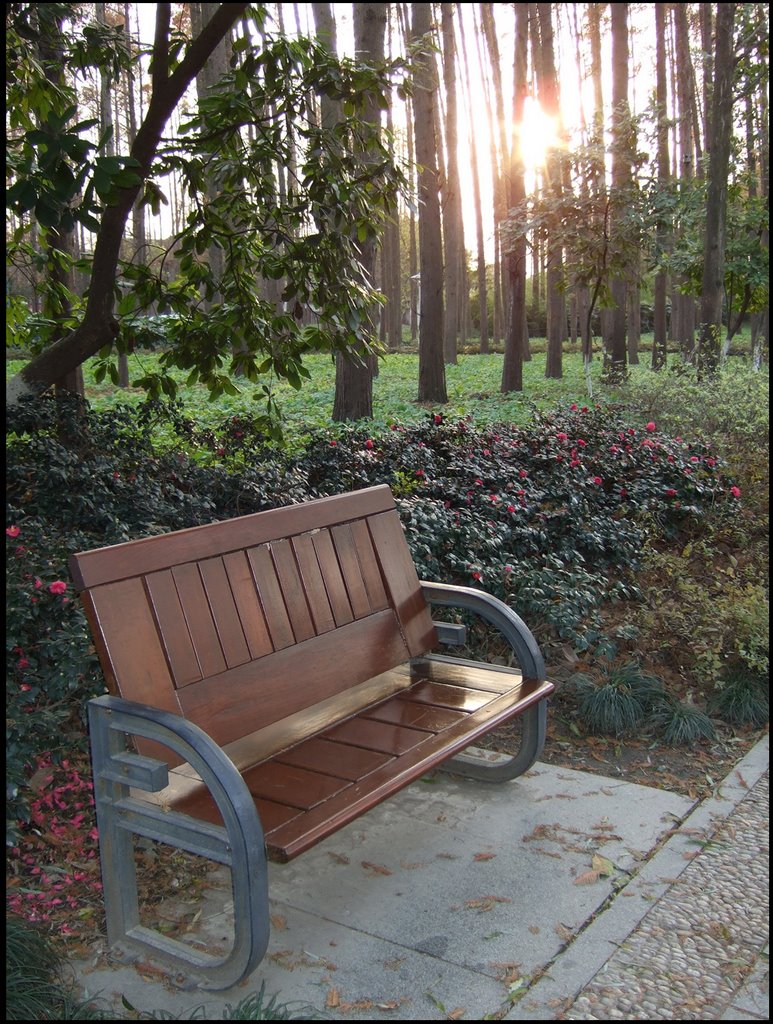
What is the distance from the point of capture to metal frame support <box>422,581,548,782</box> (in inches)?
136

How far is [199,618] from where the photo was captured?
279 centimetres

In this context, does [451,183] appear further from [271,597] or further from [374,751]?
[374,751]

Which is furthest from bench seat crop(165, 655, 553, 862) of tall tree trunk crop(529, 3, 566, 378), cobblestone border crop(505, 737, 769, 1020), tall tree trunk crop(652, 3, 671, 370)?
tall tree trunk crop(652, 3, 671, 370)

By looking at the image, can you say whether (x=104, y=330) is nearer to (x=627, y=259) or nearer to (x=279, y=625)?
(x=279, y=625)

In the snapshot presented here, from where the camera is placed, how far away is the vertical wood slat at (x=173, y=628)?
104 inches

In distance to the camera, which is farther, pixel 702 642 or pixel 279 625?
pixel 702 642

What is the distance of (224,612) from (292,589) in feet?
1.17

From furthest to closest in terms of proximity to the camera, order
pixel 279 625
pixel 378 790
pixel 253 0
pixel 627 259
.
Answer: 1. pixel 627 259
2. pixel 253 0
3. pixel 279 625
4. pixel 378 790

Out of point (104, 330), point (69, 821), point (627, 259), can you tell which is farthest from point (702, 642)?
point (627, 259)

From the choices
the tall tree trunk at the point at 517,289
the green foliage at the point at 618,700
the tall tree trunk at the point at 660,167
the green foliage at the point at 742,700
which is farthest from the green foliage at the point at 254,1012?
the tall tree trunk at the point at 517,289

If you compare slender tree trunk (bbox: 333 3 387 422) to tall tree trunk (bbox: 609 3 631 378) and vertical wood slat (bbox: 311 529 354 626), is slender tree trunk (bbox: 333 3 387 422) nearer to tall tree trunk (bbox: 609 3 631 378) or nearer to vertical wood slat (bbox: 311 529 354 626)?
tall tree trunk (bbox: 609 3 631 378)

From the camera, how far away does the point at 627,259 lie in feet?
47.3

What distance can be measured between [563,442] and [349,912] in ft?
14.8

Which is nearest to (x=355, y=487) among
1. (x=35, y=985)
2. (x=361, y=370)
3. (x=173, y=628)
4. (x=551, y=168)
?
(x=173, y=628)
